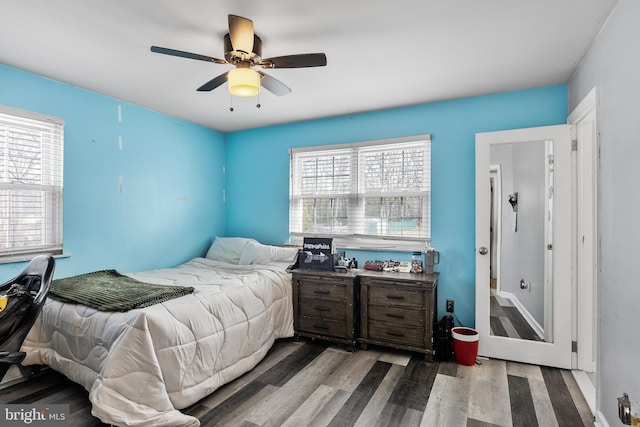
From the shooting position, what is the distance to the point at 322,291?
3.33m

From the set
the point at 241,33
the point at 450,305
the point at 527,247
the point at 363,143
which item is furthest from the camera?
A: the point at 363,143

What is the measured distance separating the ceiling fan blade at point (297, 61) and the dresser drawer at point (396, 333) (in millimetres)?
2351

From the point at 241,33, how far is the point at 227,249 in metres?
2.86

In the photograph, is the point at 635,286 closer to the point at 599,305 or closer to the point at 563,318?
Answer: the point at 599,305

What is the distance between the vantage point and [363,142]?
148 inches

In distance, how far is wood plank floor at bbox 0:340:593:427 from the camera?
6.81 ft

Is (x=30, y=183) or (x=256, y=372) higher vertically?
(x=30, y=183)

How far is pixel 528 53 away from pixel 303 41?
1.68 metres

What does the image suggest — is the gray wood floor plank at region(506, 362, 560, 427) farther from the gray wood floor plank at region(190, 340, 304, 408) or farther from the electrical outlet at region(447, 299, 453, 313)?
the gray wood floor plank at region(190, 340, 304, 408)

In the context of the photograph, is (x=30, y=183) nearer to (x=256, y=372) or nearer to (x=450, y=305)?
(x=256, y=372)

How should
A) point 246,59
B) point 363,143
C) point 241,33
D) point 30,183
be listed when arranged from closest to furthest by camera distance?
1. point 241,33
2. point 246,59
3. point 30,183
4. point 363,143

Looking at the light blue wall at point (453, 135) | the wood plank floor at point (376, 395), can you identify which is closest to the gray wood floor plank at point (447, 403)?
the wood plank floor at point (376, 395)

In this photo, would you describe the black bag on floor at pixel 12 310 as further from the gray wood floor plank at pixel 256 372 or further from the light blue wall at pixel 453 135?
the light blue wall at pixel 453 135

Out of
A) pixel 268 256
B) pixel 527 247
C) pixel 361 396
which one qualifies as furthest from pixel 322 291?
pixel 527 247
